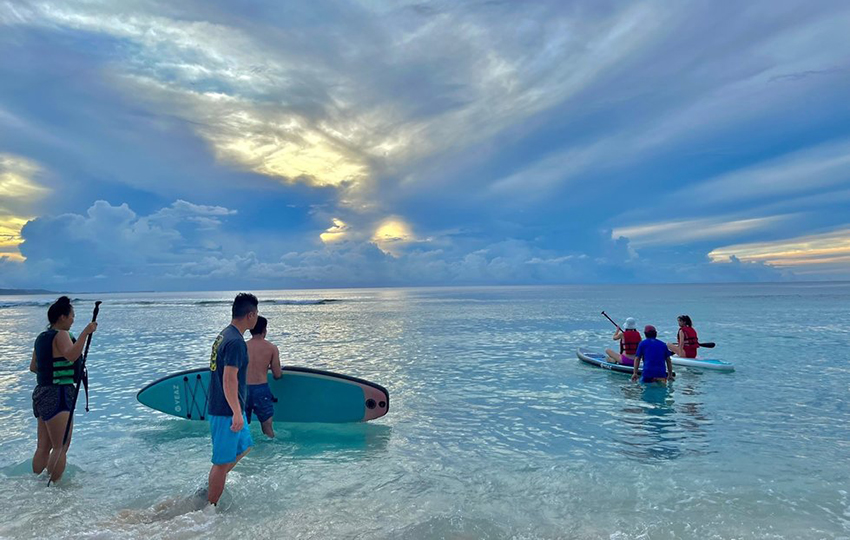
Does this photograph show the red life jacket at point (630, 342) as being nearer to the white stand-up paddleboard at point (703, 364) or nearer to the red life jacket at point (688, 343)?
the white stand-up paddleboard at point (703, 364)

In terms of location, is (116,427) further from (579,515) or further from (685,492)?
(685,492)

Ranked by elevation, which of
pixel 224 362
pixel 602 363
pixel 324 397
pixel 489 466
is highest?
pixel 224 362

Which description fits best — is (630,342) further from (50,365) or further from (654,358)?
(50,365)

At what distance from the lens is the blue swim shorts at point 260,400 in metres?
9.28

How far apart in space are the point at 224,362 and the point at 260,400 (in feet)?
14.3

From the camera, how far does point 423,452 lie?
888 cm

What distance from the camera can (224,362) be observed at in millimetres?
5461

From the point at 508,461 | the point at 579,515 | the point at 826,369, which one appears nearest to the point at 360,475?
the point at 508,461

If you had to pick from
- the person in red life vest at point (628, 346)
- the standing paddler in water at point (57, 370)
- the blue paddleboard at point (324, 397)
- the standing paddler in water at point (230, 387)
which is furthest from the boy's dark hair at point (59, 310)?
the person in red life vest at point (628, 346)

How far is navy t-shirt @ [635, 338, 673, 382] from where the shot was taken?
13883mm

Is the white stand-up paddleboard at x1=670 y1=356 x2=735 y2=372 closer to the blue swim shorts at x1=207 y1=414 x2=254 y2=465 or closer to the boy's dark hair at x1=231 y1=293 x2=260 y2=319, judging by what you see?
the blue swim shorts at x1=207 y1=414 x2=254 y2=465

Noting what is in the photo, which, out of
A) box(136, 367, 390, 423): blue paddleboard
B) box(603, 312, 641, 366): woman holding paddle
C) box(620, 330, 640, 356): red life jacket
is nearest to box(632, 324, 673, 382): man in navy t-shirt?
box(603, 312, 641, 366): woman holding paddle

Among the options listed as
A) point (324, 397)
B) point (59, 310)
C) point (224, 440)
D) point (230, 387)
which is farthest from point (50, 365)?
point (324, 397)

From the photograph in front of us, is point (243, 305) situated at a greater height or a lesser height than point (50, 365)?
greater
